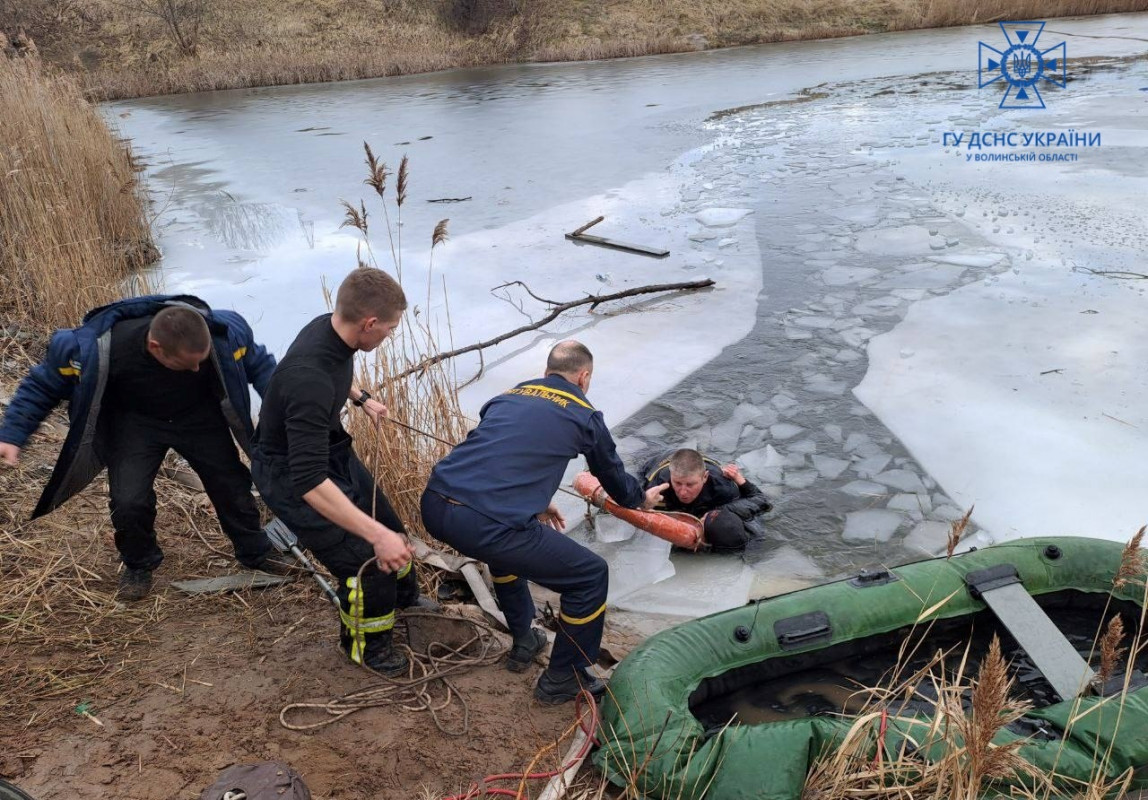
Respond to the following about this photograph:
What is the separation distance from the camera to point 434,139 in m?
11.0

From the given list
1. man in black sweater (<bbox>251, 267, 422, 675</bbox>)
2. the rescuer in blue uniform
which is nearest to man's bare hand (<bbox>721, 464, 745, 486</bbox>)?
the rescuer in blue uniform

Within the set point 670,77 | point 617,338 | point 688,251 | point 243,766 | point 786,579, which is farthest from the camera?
point 670,77

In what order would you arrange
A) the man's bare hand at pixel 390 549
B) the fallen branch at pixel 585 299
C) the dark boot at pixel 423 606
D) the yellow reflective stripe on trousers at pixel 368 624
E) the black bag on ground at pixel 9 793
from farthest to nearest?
the fallen branch at pixel 585 299 → the dark boot at pixel 423 606 → the yellow reflective stripe on trousers at pixel 368 624 → the man's bare hand at pixel 390 549 → the black bag on ground at pixel 9 793

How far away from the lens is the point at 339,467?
2799 mm

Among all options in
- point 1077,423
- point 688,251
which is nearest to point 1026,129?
point 688,251

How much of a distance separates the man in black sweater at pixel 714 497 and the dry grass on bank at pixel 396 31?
53.1ft

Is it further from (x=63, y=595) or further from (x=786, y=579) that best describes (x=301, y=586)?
(x=786, y=579)

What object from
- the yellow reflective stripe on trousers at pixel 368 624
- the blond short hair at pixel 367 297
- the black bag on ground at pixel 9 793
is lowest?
the yellow reflective stripe on trousers at pixel 368 624

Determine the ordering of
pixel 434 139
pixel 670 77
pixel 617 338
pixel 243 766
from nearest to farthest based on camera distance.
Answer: pixel 243 766
pixel 617 338
pixel 434 139
pixel 670 77

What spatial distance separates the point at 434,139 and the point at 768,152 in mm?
4328

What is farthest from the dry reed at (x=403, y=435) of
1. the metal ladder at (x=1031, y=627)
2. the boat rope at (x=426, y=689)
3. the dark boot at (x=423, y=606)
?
the metal ladder at (x=1031, y=627)

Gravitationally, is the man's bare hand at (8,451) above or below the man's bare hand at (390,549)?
above

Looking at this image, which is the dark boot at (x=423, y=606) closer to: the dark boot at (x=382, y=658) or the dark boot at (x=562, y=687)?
the dark boot at (x=382, y=658)

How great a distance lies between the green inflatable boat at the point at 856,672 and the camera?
84.7 inches
